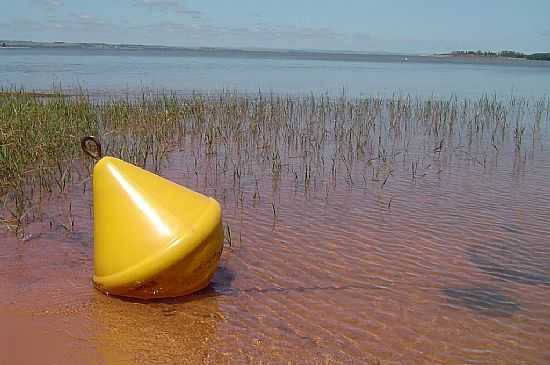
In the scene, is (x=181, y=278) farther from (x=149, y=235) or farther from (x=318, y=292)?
(x=318, y=292)

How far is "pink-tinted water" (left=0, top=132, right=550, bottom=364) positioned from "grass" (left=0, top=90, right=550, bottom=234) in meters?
0.58

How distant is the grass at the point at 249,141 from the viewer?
22.7ft

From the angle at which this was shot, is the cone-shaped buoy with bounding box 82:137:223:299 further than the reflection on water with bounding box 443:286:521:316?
No

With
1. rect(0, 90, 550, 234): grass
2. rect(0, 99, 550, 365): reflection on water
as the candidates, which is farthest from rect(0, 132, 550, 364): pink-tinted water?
rect(0, 90, 550, 234): grass

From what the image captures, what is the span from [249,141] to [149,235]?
20.6ft

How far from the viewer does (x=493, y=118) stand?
13.4 metres

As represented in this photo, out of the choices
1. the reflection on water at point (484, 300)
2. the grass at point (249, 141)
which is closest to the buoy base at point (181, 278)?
the reflection on water at point (484, 300)

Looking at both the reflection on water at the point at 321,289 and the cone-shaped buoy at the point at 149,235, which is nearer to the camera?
the reflection on water at the point at 321,289

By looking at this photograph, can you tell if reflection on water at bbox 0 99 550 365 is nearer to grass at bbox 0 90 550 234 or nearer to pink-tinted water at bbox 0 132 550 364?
pink-tinted water at bbox 0 132 550 364

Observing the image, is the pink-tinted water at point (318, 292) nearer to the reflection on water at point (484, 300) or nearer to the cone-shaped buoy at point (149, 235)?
the reflection on water at point (484, 300)

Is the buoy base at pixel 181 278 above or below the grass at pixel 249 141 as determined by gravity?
below

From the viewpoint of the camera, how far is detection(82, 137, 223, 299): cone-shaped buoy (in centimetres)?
381

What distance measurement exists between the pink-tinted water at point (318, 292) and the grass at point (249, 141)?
0.58 metres

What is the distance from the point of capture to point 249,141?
1004 cm
